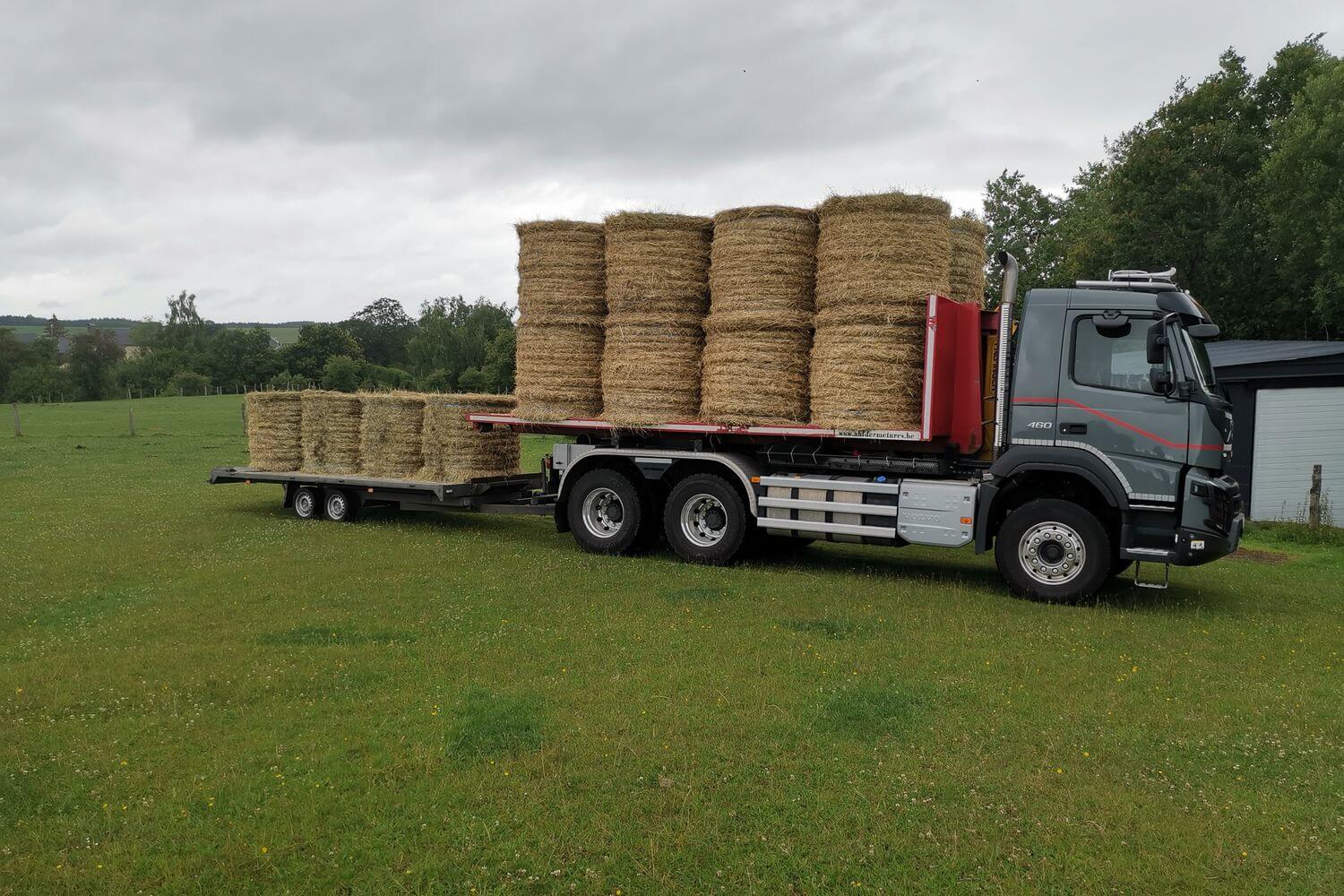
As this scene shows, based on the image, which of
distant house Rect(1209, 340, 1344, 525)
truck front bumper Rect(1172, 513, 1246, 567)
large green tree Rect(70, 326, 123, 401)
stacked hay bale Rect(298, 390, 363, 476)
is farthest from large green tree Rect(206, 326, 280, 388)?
truck front bumper Rect(1172, 513, 1246, 567)

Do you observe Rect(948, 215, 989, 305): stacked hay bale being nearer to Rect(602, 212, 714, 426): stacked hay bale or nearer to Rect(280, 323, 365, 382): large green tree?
Rect(602, 212, 714, 426): stacked hay bale

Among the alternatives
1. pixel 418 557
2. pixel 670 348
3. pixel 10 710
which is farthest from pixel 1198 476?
pixel 10 710

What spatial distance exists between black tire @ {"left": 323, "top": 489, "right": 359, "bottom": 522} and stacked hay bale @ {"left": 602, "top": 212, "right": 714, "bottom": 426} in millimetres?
5701

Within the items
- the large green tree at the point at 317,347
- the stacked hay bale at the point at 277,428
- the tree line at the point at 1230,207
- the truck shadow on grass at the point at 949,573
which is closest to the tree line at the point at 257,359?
the large green tree at the point at 317,347

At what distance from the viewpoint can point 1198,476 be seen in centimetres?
938

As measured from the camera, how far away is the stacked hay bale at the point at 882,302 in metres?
10.4

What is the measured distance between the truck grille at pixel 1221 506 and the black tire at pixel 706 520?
474 centimetres

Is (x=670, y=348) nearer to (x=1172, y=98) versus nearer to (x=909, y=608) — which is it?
(x=909, y=608)

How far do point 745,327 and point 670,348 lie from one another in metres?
1.07

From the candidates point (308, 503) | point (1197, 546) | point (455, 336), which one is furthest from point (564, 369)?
point (455, 336)

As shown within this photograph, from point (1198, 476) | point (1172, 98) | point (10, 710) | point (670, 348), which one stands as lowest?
point (10, 710)

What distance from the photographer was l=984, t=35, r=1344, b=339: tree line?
30297 millimetres

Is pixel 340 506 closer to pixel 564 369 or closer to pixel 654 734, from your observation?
pixel 564 369

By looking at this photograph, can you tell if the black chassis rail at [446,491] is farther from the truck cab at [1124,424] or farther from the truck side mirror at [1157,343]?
the truck side mirror at [1157,343]
